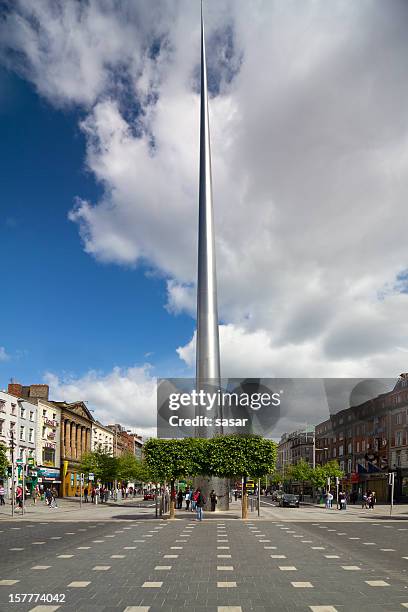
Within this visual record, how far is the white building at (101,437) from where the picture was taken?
395 ft

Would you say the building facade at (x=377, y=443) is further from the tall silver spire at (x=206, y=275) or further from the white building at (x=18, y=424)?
the white building at (x=18, y=424)

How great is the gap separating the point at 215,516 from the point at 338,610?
36144 mm

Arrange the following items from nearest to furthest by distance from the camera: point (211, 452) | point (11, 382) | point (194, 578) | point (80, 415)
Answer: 1. point (194, 578)
2. point (211, 452)
3. point (11, 382)
4. point (80, 415)

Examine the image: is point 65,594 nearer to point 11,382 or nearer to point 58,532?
point 58,532

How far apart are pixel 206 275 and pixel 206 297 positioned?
8.56 ft

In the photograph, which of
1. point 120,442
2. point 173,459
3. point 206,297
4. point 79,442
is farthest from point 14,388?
point 120,442

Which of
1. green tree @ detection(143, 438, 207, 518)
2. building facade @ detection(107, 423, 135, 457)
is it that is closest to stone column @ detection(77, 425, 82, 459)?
building facade @ detection(107, 423, 135, 457)

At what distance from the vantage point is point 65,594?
44.9 feet

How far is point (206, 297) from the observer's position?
63062 millimetres

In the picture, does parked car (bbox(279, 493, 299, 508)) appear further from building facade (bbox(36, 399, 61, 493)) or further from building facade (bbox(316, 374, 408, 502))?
building facade (bbox(36, 399, 61, 493))

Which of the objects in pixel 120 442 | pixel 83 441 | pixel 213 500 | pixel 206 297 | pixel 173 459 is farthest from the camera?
pixel 120 442

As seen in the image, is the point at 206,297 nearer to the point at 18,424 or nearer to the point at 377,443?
the point at 18,424

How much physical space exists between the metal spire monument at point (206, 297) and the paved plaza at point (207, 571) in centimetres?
2495

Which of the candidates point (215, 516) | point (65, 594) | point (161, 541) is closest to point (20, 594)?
point (65, 594)
